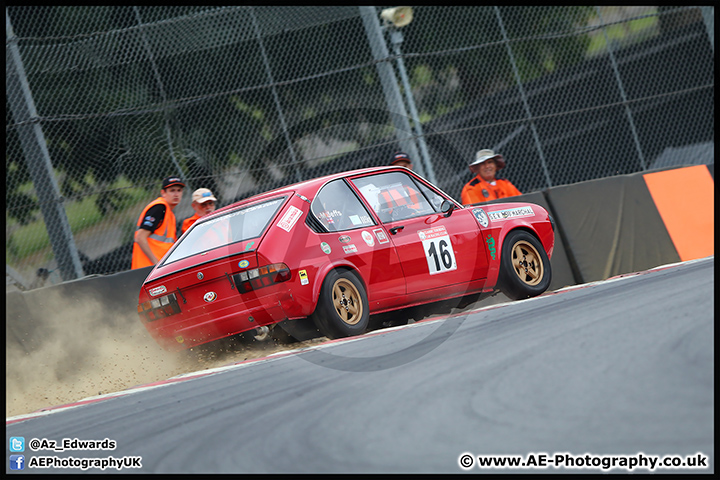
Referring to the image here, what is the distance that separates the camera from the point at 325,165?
36.7 feet

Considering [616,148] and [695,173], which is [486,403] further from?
Answer: [616,148]

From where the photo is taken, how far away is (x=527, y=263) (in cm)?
812

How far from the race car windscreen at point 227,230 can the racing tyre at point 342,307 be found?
2.33ft

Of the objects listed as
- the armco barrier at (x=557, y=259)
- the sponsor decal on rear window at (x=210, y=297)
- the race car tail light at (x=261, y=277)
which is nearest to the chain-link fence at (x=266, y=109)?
the armco barrier at (x=557, y=259)

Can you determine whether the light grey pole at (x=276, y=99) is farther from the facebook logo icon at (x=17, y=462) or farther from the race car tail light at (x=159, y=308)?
the facebook logo icon at (x=17, y=462)

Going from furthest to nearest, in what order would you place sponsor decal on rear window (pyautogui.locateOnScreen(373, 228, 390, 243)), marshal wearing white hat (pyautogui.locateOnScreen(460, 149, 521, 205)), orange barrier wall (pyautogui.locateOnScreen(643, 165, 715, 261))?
orange barrier wall (pyautogui.locateOnScreen(643, 165, 715, 261)) → marshal wearing white hat (pyautogui.locateOnScreen(460, 149, 521, 205)) → sponsor decal on rear window (pyautogui.locateOnScreen(373, 228, 390, 243))

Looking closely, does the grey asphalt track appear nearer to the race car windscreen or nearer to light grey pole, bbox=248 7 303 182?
the race car windscreen

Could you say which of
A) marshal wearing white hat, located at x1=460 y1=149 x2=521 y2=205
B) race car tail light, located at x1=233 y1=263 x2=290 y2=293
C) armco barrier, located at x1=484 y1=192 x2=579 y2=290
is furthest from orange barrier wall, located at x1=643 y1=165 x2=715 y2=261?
race car tail light, located at x1=233 y1=263 x2=290 y2=293

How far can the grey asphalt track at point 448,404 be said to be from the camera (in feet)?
8.96

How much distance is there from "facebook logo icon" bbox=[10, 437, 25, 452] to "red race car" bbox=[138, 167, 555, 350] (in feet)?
8.18

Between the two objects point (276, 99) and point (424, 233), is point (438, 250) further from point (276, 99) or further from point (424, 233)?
point (276, 99)

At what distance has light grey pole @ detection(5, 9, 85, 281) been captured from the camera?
29.4 feet

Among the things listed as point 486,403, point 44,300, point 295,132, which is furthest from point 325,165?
point 486,403

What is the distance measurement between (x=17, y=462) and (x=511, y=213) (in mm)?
5666
